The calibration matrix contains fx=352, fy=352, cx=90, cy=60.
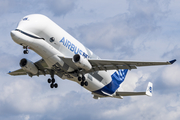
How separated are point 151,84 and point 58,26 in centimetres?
2110

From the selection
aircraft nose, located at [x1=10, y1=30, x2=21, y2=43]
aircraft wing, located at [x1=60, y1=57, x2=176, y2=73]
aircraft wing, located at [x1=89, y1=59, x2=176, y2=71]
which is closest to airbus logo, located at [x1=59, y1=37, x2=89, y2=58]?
aircraft wing, located at [x1=60, y1=57, x2=176, y2=73]

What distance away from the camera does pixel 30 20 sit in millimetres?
41094

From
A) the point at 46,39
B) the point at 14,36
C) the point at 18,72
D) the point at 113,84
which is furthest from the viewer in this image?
the point at 18,72

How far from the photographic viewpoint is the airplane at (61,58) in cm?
4081

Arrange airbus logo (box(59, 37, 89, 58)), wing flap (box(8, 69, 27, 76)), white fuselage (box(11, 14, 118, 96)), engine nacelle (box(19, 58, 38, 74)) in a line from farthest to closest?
wing flap (box(8, 69, 27, 76))
engine nacelle (box(19, 58, 38, 74))
airbus logo (box(59, 37, 89, 58))
white fuselage (box(11, 14, 118, 96))

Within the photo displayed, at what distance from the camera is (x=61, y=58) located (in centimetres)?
Answer: 4297

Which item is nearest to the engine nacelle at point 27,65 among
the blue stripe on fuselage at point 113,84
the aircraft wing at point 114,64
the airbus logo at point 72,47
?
the airbus logo at point 72,47

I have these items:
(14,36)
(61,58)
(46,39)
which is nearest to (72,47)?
(61,58)

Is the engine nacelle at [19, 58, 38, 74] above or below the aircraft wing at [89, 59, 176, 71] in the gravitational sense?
above

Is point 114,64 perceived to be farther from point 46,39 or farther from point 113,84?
point 46,39

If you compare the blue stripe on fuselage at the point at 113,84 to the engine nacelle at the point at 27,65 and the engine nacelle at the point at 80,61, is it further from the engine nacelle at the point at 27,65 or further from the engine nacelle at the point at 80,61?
the engine nacelle at the point at 27,65

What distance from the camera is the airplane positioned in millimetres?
40812

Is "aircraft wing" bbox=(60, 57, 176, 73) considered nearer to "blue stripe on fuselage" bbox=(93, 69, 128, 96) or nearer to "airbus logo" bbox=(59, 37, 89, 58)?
"airbus logo" bbox=(59, 37, 89, 58)

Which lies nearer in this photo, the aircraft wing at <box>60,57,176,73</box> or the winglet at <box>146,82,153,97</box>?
the aircraft wing at <box>60,57,176,73</box>
